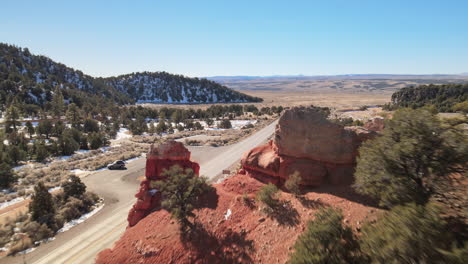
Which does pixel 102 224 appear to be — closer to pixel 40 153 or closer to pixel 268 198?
pixel 268 198

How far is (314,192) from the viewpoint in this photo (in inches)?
639

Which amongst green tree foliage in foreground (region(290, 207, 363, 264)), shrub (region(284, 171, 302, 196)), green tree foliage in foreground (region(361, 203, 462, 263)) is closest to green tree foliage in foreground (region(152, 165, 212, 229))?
shrub (region(284, 171, 302, 196))

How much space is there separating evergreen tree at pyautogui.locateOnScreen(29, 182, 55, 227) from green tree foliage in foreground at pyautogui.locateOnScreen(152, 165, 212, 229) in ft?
43.3

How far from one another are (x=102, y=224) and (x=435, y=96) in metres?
96.1

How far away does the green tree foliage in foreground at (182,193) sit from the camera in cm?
1611

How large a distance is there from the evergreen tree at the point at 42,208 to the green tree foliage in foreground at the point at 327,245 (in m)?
23.9

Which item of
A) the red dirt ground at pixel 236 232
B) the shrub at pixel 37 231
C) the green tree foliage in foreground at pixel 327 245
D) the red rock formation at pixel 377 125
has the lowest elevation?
the shrub at pixel 37 231

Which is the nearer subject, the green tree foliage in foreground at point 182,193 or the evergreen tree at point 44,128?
the green tree foliage in foreground at point 182,193

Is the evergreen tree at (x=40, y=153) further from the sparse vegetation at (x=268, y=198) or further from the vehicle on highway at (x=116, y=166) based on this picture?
the sparse vegetation at (x=268, y=198)

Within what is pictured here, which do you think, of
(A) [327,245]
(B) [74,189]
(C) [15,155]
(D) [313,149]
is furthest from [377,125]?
→ (C) [15,155]

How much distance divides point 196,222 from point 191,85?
614 feet

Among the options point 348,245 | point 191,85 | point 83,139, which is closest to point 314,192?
point 348,245

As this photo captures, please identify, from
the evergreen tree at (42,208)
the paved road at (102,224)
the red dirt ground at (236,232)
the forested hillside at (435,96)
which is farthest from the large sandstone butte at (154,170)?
the forested hillside at (435,96)

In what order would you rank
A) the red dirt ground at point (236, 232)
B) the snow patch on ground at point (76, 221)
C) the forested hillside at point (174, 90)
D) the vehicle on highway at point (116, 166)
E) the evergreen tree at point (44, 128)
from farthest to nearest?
the forested hillside at point (174, 90) → the evergreen tree at point (44, 128) → the vehicle on highway at point (116, 166) → the snow patch on ground at point (76, 221) → the red dirt ground at point (236, 232)
